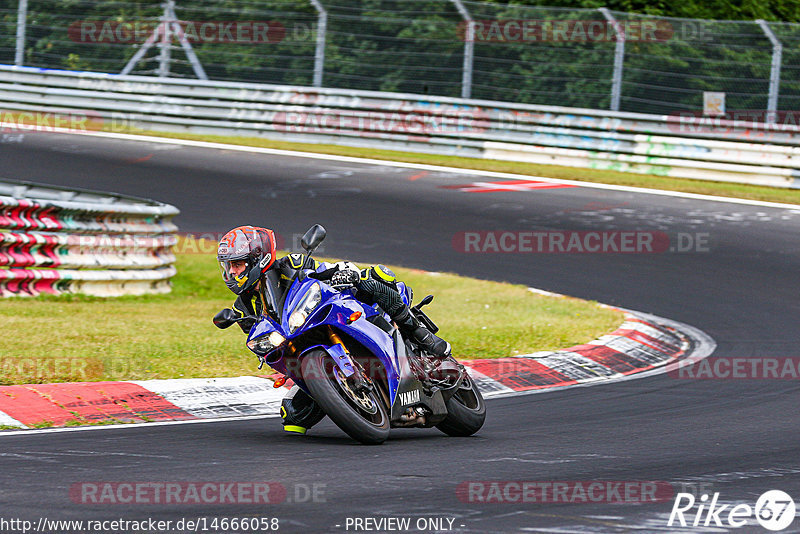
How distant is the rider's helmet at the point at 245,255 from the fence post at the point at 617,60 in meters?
15.0

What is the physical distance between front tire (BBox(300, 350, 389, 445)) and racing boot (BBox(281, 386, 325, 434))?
1.81ft

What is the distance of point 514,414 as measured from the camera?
8.02 meters

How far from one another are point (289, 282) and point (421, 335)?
98 centimetres

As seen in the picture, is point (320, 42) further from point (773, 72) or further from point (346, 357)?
point (346, 357)

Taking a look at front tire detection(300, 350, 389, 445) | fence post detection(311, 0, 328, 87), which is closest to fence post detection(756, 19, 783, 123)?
fence post detection(311, 0, 328, 87)

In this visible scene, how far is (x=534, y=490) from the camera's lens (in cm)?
543

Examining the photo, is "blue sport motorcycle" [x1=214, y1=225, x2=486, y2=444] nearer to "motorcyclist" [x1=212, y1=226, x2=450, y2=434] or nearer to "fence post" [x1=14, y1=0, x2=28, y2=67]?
"motorcyclist" [x1=212, y1=226, x2=450, y2=434]

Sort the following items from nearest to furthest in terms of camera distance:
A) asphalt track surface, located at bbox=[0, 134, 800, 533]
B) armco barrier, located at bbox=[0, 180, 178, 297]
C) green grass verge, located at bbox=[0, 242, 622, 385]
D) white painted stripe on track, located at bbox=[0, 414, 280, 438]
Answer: asphalt track surface, located at bbox=[0, 134, 800, 533], white painted stripe on track, located at bbox=[0, 414, 280, 438], green grass verge, located at bbox=[0, 242, 622, 385], armco barrier, located at bbox=[0, 180, 178, 297]

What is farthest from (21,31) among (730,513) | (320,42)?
(730,513)

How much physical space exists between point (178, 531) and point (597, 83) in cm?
1740

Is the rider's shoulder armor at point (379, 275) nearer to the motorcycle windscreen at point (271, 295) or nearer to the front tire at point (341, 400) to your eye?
the motorcycle windscreen at point (271, 295)

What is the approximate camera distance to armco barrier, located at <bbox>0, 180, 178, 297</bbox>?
38.2 feet

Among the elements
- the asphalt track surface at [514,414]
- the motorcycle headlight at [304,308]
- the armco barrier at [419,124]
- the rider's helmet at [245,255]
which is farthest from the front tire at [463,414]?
the armco barrier at [419,124]

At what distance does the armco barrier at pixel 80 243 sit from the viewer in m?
11.7
